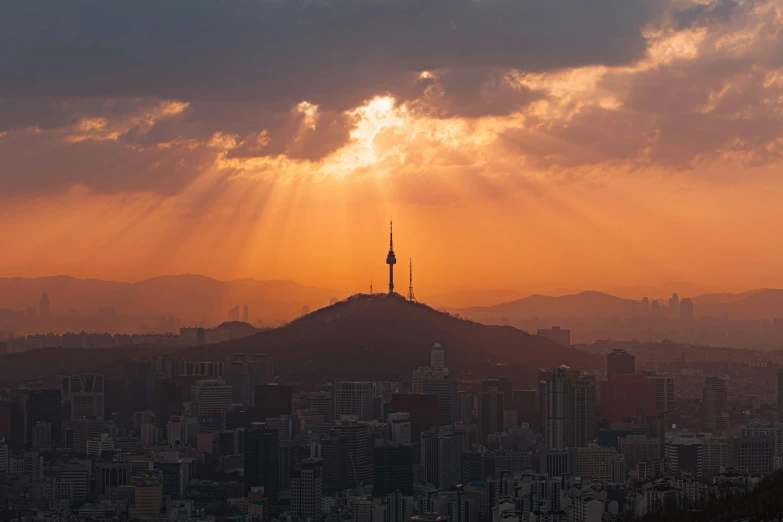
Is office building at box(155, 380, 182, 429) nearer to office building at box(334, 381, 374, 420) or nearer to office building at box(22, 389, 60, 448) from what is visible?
office building at box(22, 389, 60, 448)

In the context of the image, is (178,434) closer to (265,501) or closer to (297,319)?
(265,501)

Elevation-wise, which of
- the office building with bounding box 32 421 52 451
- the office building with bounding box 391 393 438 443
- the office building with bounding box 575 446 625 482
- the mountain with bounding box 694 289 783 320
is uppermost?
the mountain with bounding box 694 289 783 320

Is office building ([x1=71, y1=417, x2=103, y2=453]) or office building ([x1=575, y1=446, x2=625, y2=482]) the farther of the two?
office building ([x1=71, y1=417, x2=103, y2=453])

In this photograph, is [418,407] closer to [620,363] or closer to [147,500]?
[620,363]

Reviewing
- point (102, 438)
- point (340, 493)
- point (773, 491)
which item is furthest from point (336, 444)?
point (773, 491)

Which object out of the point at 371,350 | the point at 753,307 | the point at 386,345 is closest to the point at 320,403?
the point at 371,350

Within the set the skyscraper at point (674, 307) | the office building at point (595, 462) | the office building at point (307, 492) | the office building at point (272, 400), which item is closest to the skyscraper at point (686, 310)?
the skyscraper at point (674, 307)

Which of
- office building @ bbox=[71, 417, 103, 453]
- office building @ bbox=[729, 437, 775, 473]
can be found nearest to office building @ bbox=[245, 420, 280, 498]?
office building @ bbox=[71, 417, 103, 453]
